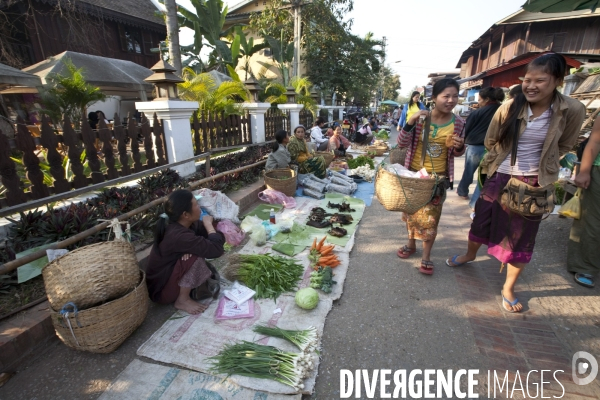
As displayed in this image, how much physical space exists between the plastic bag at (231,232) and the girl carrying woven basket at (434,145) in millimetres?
2161

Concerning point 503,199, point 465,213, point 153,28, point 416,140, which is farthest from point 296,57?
point 503,199

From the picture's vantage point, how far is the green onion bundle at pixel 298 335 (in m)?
2.11

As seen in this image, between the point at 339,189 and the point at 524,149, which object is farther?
the point at 339,189

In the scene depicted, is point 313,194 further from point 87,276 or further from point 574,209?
point 87,276

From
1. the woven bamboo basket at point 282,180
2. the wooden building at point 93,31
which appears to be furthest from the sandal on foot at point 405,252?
the wooden building at point 93,31

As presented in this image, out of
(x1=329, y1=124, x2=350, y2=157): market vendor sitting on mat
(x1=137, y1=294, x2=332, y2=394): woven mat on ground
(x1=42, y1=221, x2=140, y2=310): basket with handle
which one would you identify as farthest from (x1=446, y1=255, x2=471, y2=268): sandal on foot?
(x1=329, y1=124, x2=350, y2=157): market vendor sitting on mat

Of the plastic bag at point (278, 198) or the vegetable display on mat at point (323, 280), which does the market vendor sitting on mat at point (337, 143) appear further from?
the vegetable display on mat at point (323, 280)

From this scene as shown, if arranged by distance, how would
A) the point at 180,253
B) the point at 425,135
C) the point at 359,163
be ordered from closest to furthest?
the point at 180,253 < the point at 425,135 < the point at 359,163

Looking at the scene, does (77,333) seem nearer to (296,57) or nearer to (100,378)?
(100,378)

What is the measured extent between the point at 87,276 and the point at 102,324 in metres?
0.35

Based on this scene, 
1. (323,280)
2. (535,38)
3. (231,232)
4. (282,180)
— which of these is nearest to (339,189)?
(282,180)

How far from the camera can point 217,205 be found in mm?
4223

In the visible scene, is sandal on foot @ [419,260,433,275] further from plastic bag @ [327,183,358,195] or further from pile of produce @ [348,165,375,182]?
pile of produce @ [348,165,375,182]

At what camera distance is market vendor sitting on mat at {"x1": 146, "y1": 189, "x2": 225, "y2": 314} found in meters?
2.36
